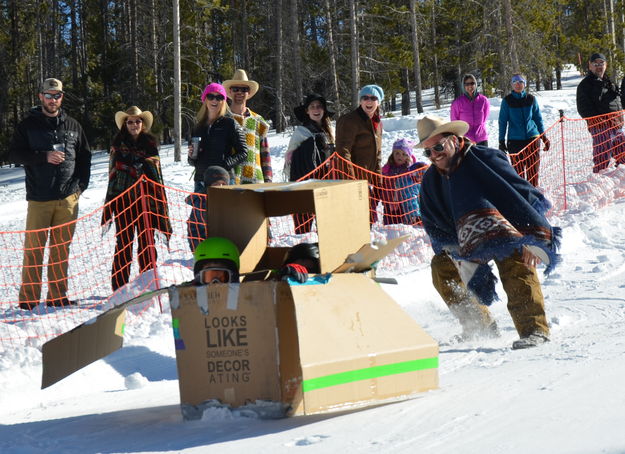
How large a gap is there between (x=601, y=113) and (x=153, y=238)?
7.11 meters

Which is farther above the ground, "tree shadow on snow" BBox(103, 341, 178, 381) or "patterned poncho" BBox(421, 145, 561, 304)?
"patterned poncho" BBox(421, 145, 561, 304)

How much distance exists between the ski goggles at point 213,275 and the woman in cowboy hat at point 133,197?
9.34 feet

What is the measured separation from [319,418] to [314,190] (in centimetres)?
100

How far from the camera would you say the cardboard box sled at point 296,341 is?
3.54 m

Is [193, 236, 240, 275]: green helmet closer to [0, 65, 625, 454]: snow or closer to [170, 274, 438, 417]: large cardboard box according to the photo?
[170, 274, 438, 417]: large cardboard box

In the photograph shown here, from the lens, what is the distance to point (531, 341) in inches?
190

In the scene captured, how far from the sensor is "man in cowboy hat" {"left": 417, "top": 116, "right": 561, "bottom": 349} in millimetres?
4801

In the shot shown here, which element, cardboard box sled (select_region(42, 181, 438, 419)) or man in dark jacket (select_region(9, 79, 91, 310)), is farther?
man in dark jacket (select_region(9, 79, 91, 310))

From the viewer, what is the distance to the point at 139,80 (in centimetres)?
3106

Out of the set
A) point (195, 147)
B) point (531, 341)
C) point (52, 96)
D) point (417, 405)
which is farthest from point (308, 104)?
point (417, 405)

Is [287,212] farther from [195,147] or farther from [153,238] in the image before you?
[195,147]

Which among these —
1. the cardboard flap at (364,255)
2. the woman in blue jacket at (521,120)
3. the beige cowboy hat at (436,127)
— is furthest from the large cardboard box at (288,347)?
the woman in blue jacket at (521,120)

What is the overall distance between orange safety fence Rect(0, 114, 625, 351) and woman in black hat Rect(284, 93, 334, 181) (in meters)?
0.13

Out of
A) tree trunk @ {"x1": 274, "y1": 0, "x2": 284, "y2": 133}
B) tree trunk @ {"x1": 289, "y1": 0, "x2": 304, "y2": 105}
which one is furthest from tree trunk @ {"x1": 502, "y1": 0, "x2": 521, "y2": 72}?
tree trunk @ {"x1": 274, "y1": 0, "x2": 284, "y2": 133}
